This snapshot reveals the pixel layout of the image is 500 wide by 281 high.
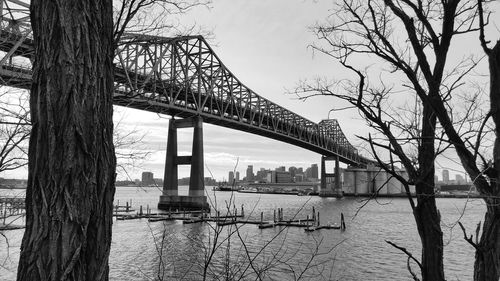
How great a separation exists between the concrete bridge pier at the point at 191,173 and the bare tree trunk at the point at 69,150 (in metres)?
57.2

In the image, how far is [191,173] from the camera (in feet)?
207

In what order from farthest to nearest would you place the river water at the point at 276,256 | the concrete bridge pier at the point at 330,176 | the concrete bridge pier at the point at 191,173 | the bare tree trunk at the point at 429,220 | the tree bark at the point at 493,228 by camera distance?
the concrete bridge pier at the point at 330,176 → the concrete bridge pier at the point at 191,173 → the river water at the point at 276,256 → the bare tree trunk at the point at 429,220 → the tree bark at the point at 493,228

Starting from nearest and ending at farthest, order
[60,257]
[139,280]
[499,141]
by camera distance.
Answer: [60,257], [499,141], [139,280]

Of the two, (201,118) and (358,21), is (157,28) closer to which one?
(358,21)

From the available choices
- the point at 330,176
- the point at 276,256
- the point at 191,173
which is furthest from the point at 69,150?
the point at 330,176

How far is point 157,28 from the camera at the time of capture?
677 centimetres

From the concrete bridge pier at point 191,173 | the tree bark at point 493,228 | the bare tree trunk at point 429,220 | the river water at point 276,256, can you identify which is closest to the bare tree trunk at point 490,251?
the tree bark at point 493,228

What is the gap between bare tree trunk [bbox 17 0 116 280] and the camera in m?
2.06

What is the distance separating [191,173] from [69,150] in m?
61.6

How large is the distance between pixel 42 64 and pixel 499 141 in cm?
420

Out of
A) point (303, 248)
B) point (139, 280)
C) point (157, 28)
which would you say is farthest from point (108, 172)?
point (303, 248)

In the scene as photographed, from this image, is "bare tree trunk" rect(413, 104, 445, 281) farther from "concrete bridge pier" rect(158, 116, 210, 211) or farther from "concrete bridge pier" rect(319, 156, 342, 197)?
"concrete bridge pier" rect(319, 156, 342, 197)

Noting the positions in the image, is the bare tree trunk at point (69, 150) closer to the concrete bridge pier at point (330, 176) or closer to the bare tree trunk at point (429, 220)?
the bare tree trunk at point (429, 220)

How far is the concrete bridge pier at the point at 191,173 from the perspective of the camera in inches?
2410
